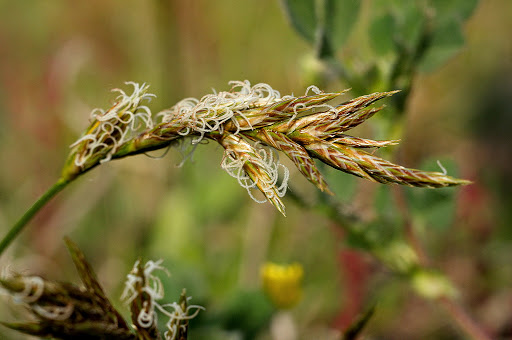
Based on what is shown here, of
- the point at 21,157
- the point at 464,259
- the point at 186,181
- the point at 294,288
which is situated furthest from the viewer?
the point at 21,157

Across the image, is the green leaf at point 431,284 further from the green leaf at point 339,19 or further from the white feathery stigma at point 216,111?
the white feathery stigma at point 216,111

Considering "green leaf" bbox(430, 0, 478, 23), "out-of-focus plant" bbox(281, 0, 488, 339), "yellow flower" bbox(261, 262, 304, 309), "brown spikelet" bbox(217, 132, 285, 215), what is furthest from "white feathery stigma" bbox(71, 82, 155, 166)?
"green leaf" bbox(430, 0, 478, 23)

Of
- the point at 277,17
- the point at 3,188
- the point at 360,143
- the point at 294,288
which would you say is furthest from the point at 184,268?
the point at 277,17

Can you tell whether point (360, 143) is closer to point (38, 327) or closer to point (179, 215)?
point (38, 327)

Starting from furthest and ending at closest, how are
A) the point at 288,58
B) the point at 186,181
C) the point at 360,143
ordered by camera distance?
1. the point at 288,58
2. the point at 186,181
3. the point at 360,143

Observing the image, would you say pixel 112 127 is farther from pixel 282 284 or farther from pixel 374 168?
pixel 282 284

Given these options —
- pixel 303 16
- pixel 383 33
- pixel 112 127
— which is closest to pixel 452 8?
pixel 383 33

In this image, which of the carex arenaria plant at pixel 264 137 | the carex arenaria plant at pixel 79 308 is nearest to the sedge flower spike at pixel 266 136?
the carex arenaria plant at pixel 264 137
